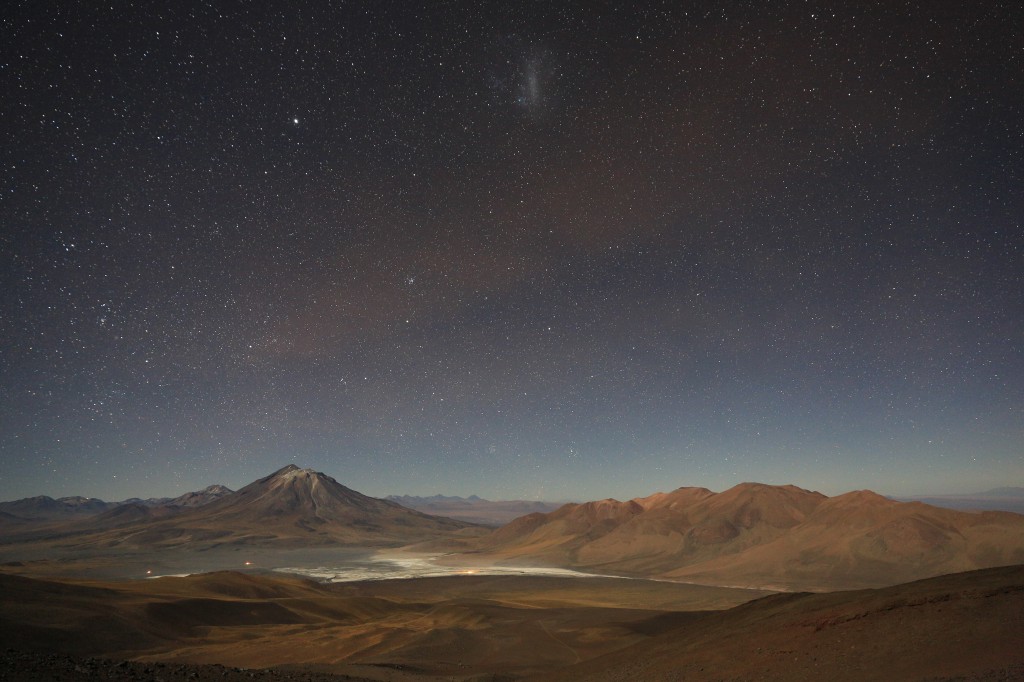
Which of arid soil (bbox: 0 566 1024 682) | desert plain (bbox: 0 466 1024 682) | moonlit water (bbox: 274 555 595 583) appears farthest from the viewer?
moonlit water (bbox: 274 555 595 583)

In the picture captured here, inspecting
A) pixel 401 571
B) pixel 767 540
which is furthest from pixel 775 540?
pixel 401 571

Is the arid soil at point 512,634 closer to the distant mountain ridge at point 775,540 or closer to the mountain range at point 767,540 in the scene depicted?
the mountain range at point 767,540

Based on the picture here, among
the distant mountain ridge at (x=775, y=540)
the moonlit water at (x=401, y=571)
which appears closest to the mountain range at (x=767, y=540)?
the distant mountain ridge at (x=775, y=540)

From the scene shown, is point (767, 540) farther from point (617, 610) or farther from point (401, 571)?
point (401, 571)

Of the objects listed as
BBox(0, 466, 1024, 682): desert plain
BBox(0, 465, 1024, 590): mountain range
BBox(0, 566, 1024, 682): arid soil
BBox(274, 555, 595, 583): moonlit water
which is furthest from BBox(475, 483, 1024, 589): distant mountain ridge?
BBox(0, 566, 1024, 682): arid soil

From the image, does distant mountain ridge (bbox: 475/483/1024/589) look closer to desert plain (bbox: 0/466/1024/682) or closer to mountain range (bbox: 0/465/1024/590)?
mountain range (bbox: 0/465/1024/590)

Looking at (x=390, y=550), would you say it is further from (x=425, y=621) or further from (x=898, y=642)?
(x=898, y=642)
